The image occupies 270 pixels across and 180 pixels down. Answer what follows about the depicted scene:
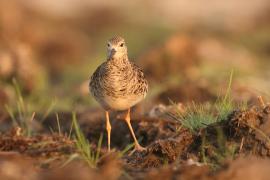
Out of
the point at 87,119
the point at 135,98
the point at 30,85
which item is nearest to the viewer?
the point at 135,98

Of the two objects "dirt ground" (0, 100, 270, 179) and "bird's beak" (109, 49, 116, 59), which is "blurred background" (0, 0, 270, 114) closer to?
"dirt ground" (0, 100, 270, 179)

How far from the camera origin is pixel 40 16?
25.0m

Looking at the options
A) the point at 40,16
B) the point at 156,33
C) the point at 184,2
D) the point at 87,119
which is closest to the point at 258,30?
the point at 156,33

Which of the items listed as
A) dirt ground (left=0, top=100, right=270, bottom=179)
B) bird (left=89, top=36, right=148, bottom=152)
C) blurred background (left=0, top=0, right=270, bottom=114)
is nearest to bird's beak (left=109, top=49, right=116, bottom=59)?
bird (left=89, top=36, right=148, bottom=152)

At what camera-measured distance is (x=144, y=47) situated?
1905cm

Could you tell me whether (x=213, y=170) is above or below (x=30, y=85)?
below

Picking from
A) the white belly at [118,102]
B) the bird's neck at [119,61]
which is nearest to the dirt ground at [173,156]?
the white belly at [118,102]

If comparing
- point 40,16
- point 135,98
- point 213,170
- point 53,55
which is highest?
point 40,16

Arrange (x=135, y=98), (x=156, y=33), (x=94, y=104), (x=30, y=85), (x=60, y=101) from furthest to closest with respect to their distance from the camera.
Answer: (x=156, y=33) → (x=30, y=85) → (x=60, y=101) → (x=94, y=104) → (x=135, y=98)

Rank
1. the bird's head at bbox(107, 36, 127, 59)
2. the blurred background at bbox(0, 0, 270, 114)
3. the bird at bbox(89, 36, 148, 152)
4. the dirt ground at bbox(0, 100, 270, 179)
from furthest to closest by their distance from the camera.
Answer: the blurred background at bbox(0, 0, 270, 114)
the bird's head at bbox(107, 36, 127, 59)
the bird at bbox(89, 36, 148, 152)
the dirt ground at bbox(0, 100, 270, 179)

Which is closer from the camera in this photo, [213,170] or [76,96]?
[213,170]

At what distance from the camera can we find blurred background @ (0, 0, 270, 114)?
11.5 metres

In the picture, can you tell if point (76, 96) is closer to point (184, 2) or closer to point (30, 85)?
point (30, 85)

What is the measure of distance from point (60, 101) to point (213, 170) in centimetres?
615
